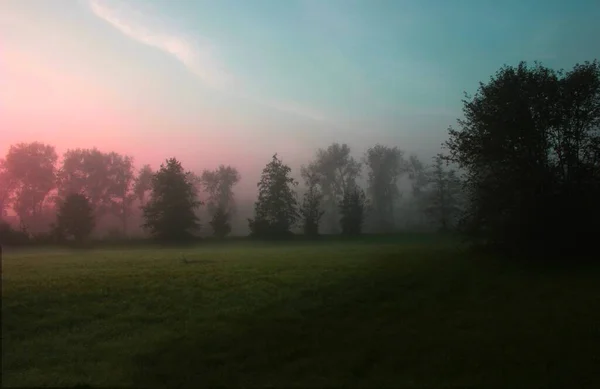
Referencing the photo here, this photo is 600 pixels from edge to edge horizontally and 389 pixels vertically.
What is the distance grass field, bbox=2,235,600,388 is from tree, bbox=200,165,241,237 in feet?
120

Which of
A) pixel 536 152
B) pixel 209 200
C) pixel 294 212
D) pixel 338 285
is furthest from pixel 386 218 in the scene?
pixel 338 285

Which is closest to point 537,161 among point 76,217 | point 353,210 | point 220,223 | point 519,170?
point 519,170

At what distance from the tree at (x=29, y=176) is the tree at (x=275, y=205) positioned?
4395 centimetres

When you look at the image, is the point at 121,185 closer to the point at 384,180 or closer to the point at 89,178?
the point at 89,178

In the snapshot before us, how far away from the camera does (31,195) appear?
644 inches

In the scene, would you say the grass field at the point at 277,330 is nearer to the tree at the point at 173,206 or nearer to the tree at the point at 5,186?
the tree at the point at 5,186

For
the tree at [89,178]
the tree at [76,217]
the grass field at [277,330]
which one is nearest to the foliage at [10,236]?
the grass field at [277,330]

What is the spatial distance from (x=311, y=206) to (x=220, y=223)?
1789 cm

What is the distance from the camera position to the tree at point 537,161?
2611 centimetres

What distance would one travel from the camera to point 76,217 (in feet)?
73.6

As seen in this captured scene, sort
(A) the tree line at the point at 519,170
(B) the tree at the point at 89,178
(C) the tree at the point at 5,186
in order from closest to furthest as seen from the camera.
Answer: (C) the tree at the point at 5,186, (B) the tree at the point at 89,178, (A) the tree line at the point at 519,170

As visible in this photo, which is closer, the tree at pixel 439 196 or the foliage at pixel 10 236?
the foliage at pixel 10 236

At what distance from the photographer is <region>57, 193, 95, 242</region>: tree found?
22.2m

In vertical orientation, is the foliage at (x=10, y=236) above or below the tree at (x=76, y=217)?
below
